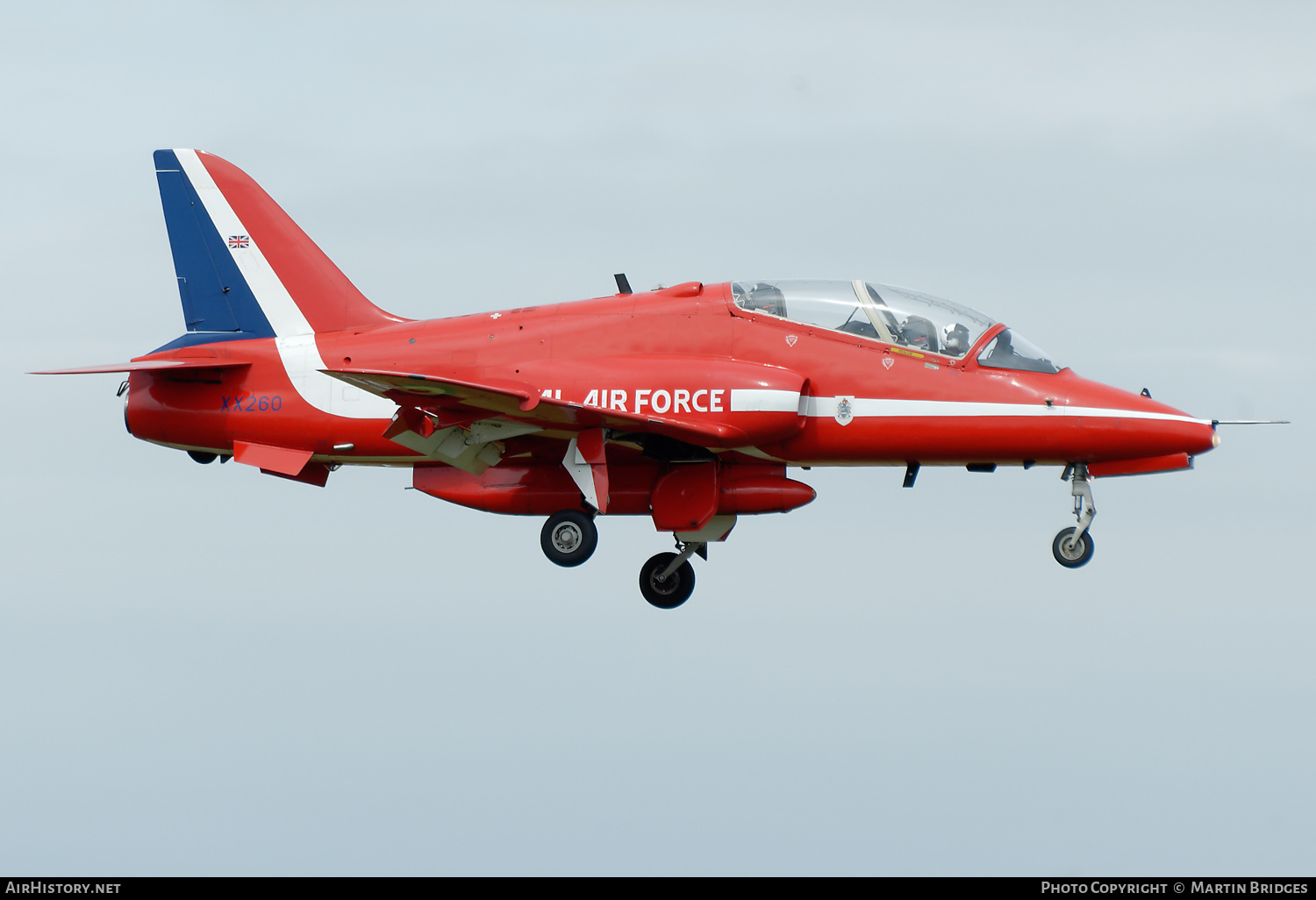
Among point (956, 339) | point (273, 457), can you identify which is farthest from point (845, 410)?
point (273, 457)

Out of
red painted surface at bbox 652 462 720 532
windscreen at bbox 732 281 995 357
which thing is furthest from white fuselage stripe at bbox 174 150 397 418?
windscreen at bbox 732 281 995 357

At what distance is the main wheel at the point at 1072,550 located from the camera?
20672mm

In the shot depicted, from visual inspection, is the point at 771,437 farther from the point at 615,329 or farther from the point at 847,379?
the point at 615,329

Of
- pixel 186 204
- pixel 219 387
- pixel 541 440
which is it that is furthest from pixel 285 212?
pixel 541 440

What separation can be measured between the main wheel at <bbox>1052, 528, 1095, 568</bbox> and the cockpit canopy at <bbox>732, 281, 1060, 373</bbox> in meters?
2.14

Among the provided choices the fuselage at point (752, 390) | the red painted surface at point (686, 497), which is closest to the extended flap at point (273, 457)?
the fuselage at point (752, 390)

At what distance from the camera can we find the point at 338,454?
74.1ft

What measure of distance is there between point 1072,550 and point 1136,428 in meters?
1.74

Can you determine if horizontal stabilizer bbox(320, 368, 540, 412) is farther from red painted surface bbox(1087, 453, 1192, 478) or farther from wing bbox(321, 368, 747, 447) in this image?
red painted surface bbox(1087, 453, 1192, 478)

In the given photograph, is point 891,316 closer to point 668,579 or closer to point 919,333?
point 919,333

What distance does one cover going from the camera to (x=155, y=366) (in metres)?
22.4

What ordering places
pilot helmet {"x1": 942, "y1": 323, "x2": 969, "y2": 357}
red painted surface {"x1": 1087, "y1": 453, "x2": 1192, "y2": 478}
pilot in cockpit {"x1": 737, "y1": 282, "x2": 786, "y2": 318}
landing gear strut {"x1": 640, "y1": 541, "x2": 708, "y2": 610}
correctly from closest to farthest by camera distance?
1. red painted surface {"x1": 1087, "y1": 453, "x2": 1192, "y2": 478}
2. pilot helmet {"x1": 942, "y1": 323, "x2": 969, "y2": 357}
3. pilot in cockpit {"x1": 737, "y1": 282, "x2": 786, "y2": 318}
4. landing gear strut {"x1": 640, "y1": 541, "x2": 708, "y2": 610}

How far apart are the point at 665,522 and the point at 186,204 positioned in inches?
344

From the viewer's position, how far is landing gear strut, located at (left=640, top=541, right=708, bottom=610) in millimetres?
23062
